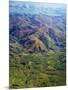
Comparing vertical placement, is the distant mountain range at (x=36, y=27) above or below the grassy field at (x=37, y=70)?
above

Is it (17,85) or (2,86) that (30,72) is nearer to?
(17,85)

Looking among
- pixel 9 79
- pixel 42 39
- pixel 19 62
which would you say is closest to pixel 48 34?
pixel 42 39

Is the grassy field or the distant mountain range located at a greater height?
the distant mountain range

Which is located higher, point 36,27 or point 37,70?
point 36,27

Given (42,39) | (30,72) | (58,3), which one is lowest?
(30,72)
